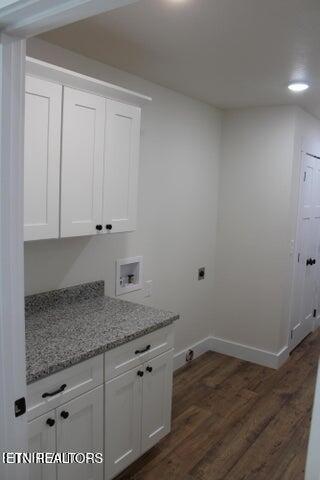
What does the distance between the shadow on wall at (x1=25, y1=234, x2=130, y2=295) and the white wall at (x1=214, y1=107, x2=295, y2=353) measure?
1407 mm

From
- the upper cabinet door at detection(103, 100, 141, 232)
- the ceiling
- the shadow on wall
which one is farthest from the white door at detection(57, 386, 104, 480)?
the ceiling

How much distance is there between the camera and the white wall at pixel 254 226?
3.59 metres

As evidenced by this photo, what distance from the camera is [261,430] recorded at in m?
2.78

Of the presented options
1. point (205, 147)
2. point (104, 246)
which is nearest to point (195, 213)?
point (205, 147)

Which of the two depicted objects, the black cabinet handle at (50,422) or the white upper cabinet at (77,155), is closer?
the black cabinet handle at (50,422)

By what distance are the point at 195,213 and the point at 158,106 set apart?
3.46 ft

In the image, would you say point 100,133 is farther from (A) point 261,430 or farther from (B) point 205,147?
(A) point 261,430

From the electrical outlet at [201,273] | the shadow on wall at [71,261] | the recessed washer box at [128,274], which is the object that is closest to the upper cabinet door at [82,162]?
the shadow on wall at [71,261]

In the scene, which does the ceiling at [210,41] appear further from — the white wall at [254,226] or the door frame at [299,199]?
the door frame at [299,199]

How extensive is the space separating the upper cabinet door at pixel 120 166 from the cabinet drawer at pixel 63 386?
0.81 m

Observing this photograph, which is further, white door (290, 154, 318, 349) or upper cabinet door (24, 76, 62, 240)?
white door (290, 154, 318, 349)

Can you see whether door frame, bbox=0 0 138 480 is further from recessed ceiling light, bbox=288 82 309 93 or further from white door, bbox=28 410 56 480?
recessed ceiling light, bbox=288 82 309 93

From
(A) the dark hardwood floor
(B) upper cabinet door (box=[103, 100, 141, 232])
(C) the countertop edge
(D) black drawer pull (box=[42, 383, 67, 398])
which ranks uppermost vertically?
(B) upper cabinet door (box=[103, 100, 141, 232])

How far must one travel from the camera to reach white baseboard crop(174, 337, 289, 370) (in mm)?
3727
